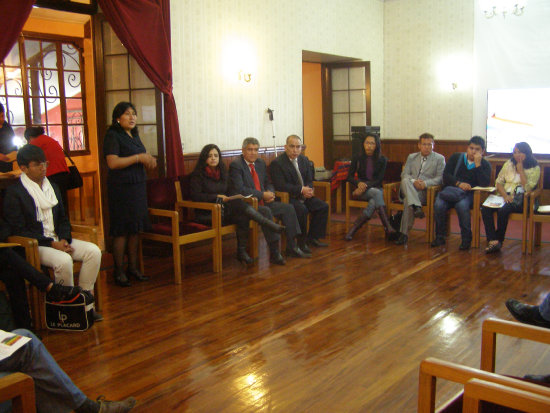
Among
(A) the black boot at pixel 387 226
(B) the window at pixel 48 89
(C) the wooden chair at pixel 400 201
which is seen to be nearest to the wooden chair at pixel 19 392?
(A) the black boot at pixel 387 226

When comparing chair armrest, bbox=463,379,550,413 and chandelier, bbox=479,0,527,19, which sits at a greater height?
chandelier, bbox=479,0,527,19

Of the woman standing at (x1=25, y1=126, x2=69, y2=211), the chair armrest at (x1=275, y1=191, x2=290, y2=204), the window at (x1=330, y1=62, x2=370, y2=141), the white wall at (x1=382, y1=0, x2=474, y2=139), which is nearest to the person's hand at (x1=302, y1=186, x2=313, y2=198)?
the chair armrest at (x1=275, y1=191, x2=290, y2=204)

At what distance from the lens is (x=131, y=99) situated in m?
5.38

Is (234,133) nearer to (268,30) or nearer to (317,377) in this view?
(268,30)

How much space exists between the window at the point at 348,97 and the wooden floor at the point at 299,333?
4015mm

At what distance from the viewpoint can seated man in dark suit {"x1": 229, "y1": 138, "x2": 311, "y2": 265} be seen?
17.0 ft

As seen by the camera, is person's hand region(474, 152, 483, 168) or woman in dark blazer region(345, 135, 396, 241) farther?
woman in dark blazer region(345, 135, 396, 241)

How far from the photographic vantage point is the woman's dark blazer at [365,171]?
6.12 metres

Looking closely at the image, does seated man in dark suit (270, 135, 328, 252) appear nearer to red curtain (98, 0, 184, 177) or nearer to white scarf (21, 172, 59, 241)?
red curtain (98, 0, 184, 177)

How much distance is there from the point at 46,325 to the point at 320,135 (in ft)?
21.3

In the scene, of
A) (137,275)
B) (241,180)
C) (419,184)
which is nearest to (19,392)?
(137,275)

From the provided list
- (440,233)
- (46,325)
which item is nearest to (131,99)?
(46,325)

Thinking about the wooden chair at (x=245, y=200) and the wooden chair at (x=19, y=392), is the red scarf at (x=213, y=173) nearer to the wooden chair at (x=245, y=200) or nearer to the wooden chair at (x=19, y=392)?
the wooden chair at (x=245, y=200)

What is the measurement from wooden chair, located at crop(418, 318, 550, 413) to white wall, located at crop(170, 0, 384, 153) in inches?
167
